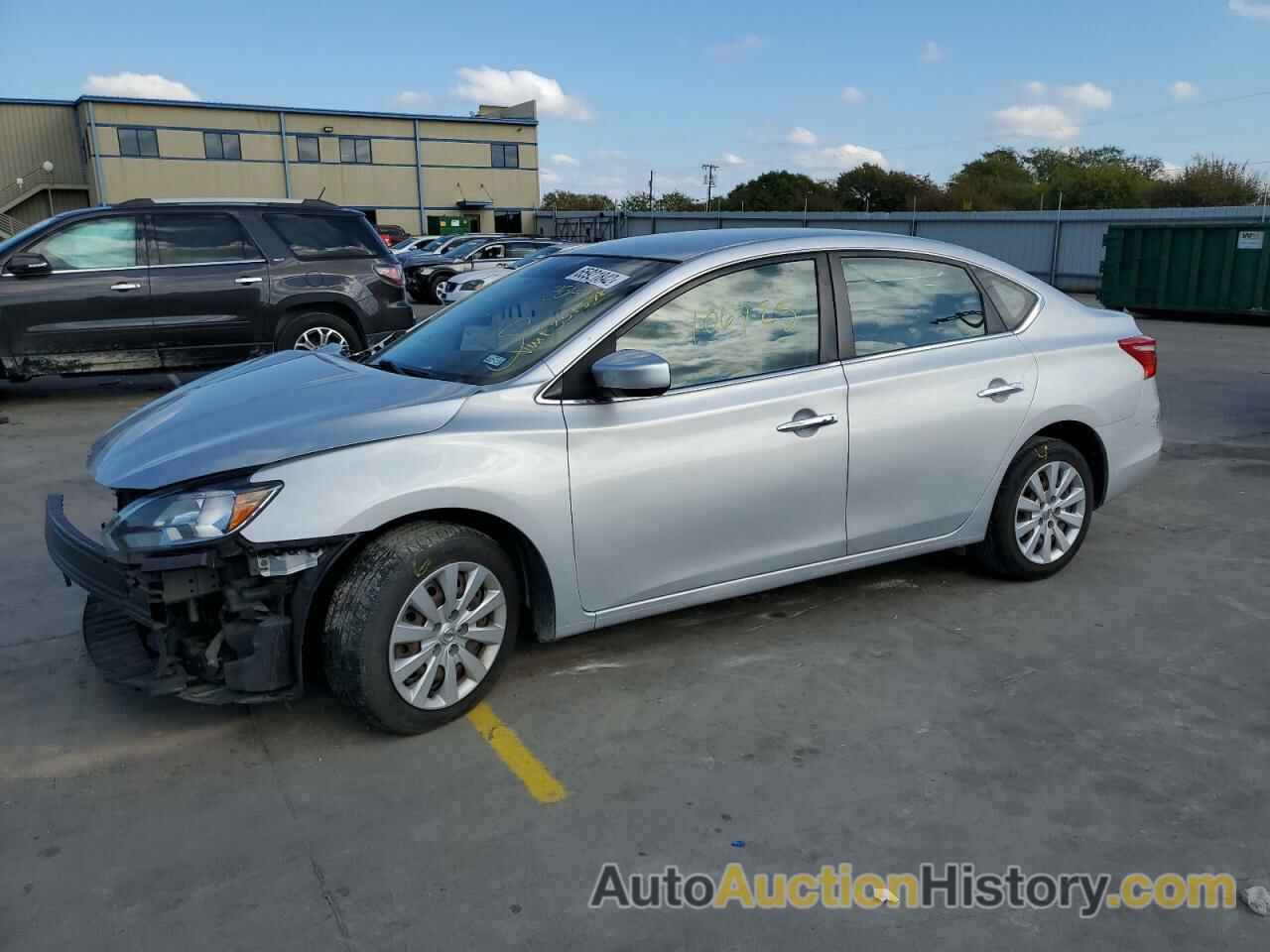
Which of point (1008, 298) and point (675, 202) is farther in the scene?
point (675, 202)

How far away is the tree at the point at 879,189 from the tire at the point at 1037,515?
57619mm

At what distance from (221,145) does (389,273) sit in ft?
151

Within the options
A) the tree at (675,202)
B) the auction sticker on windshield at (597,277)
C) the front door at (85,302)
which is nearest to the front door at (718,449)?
the auction sticker on windshield at (597,277)

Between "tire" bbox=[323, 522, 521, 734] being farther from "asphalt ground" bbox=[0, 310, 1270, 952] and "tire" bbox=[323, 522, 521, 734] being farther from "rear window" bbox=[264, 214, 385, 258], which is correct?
"rear window" bbox=[264, 214, 385, 258]

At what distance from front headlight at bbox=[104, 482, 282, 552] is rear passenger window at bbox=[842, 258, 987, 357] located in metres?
2.56

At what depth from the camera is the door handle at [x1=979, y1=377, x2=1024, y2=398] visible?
181 inches

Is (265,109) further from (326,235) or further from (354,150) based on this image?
(326,235)

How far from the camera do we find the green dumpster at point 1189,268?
741 inches

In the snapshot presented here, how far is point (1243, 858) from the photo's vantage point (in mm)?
2889

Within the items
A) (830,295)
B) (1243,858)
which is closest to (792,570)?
(830,295)

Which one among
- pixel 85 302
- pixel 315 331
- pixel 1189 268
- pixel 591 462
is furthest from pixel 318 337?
pixel 1189 268

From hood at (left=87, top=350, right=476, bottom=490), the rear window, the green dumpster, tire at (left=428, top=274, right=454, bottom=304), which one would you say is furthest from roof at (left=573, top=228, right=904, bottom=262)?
tire at (left=428, top=274, right=454, bottom=304)

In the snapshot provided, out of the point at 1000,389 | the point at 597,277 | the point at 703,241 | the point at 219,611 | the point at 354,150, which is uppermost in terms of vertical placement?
the point at 354,150

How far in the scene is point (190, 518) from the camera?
3.20m
